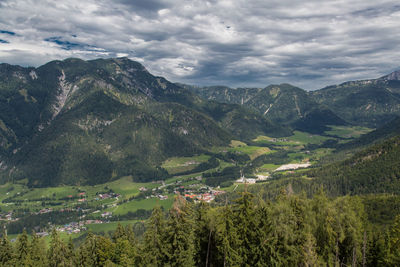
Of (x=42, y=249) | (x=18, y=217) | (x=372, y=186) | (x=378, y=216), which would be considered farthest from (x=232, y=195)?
(x=18, y=217)

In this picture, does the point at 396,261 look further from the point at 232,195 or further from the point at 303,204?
the point at 232,195

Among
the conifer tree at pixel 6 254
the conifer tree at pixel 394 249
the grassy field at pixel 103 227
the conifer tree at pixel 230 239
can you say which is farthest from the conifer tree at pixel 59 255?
the grassy field at pixel 103 227

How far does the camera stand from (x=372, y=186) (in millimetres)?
167875

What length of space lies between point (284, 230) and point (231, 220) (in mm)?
7700

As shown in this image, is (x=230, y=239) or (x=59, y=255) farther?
(x=59, y=255)

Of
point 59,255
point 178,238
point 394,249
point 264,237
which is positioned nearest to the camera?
point 264,237

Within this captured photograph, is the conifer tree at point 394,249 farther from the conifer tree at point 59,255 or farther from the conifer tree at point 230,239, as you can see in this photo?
the conifer tree at point 59,255

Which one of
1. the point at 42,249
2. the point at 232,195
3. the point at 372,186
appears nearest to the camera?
the point at 42,249

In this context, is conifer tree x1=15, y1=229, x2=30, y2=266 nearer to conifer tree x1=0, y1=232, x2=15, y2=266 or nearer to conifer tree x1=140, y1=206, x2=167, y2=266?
conifer tree x1=0, y1=232, x2=15, y2=266

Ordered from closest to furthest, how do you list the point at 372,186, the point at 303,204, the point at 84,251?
the point at 303,204, the point at 84,251, the point at 372,186

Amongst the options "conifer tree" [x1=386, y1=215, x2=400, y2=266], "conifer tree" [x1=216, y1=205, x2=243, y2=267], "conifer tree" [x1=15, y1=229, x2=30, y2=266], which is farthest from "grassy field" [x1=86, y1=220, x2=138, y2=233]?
"conifer tree" [x1=386, y1=215, x2=400, y2=266]

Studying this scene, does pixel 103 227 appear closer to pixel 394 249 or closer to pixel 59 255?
pixel 59 255

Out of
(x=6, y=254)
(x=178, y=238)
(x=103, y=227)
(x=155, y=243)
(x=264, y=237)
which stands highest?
(x=264, y=237)

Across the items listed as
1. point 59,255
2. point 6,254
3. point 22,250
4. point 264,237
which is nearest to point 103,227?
point 22,250
